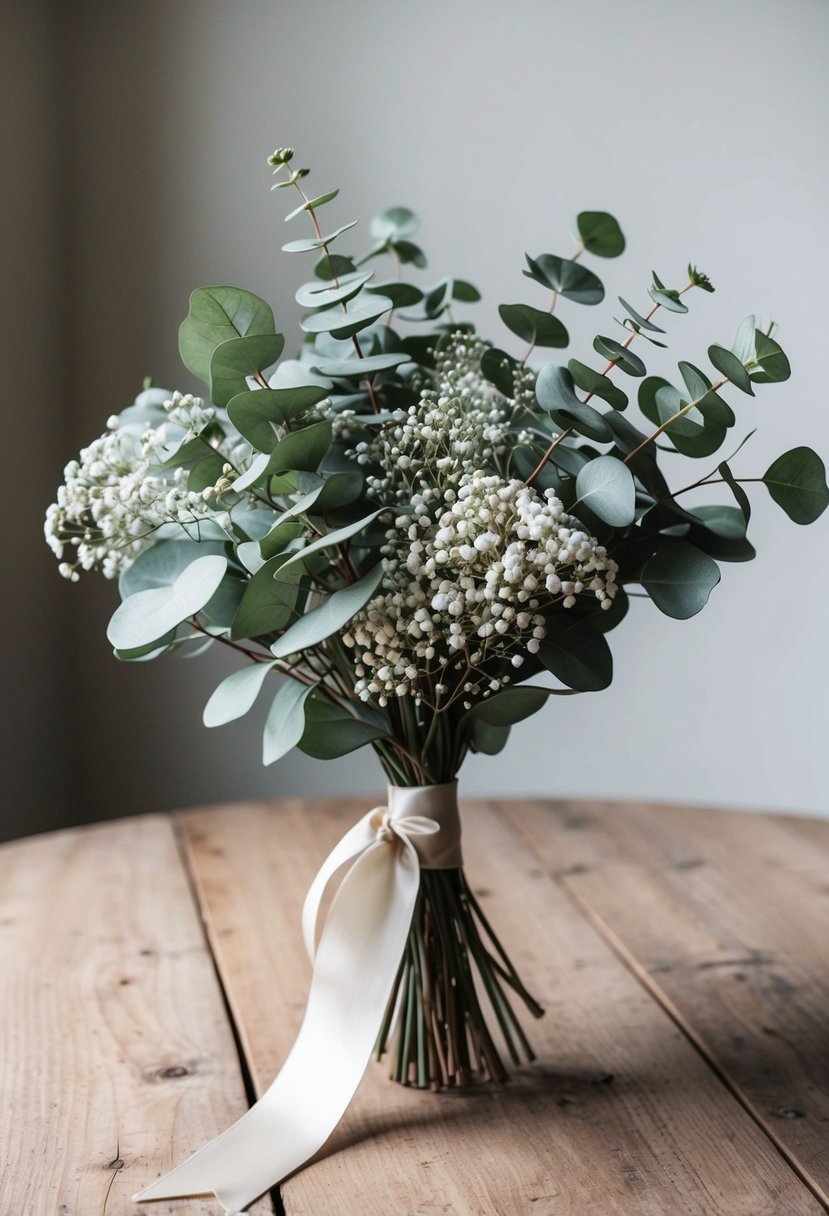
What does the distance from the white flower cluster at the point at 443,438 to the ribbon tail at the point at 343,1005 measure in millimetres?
255

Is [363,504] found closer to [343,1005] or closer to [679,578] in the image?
[679,578]

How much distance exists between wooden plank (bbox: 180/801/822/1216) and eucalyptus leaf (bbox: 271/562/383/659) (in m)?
0.33

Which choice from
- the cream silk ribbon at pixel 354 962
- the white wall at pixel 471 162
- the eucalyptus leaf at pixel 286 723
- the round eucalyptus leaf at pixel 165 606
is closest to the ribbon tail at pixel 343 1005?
the cream silk ribbon at pixel 354 962

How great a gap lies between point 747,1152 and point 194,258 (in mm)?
1746

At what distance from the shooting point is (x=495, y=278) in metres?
2.12

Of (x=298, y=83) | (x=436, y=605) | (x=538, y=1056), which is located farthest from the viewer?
(x=298, y=83)

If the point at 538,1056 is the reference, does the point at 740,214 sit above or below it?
above

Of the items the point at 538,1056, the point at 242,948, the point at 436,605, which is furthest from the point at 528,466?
the point at 242,948

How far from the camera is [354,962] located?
809 mm

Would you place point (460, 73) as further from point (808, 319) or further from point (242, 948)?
point (242, 948)

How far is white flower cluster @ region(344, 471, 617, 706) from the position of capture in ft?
2.16

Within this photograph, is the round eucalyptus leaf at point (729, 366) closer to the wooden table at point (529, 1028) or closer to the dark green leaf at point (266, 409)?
the dark green leaf at point (266, 409)

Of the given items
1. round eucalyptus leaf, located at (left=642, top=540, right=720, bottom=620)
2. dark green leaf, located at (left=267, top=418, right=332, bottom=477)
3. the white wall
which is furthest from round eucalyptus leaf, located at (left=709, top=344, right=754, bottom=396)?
the white wall

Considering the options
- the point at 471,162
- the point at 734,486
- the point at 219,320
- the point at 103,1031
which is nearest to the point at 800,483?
the point at 734,486
